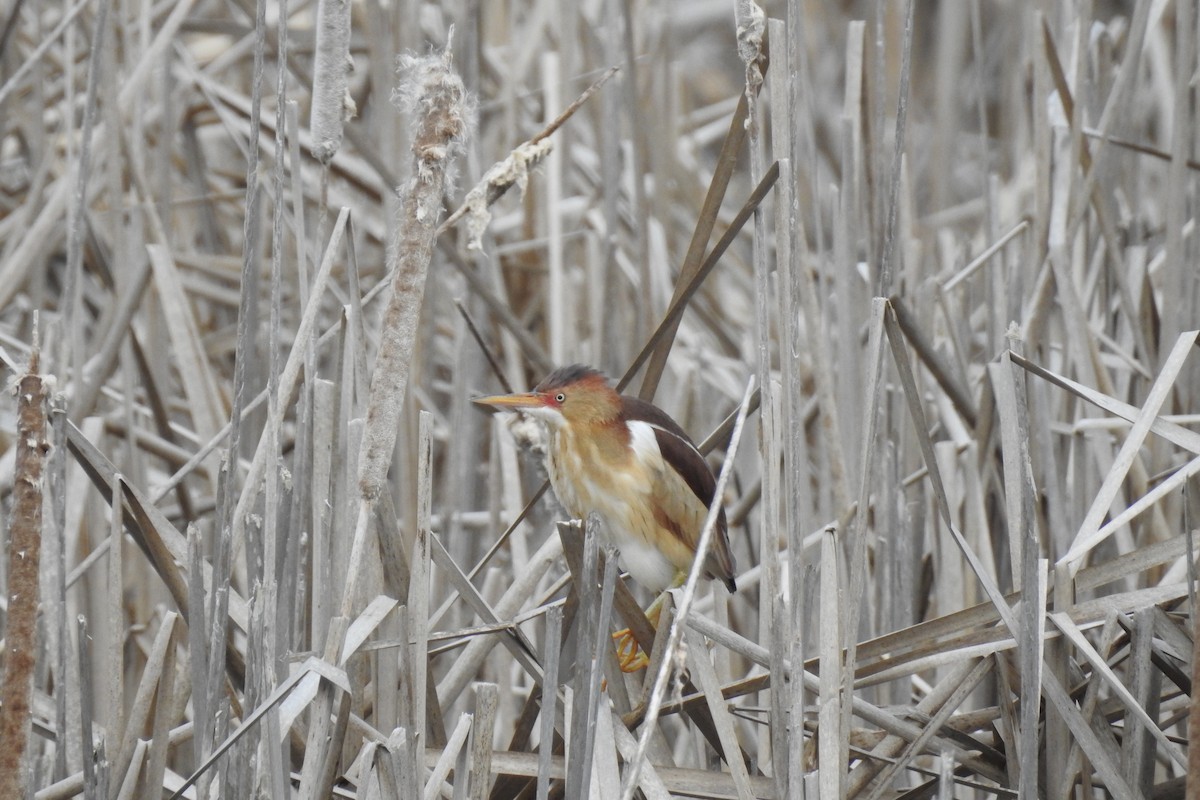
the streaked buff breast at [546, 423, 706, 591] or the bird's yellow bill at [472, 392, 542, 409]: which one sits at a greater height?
the bird's yellow bill at [472, 392, 542, 409]

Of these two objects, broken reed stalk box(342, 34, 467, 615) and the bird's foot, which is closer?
broken reed stalk box(342, 34, 467, 615)

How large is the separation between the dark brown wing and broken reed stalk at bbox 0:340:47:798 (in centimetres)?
117

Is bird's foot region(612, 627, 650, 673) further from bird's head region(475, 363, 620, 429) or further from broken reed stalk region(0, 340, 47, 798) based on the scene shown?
broken reed stalk region(0, 340, 47, 798)

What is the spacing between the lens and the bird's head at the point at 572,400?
2463mm

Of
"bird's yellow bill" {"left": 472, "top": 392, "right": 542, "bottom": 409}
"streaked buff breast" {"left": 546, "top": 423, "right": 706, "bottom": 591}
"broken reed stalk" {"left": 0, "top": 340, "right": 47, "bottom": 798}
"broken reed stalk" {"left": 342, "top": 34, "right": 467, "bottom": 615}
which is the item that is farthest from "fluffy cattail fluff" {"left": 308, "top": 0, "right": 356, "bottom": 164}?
"streaked buff breast" {"left": 546, "top": 423, "right": 706, "bottom": 591}

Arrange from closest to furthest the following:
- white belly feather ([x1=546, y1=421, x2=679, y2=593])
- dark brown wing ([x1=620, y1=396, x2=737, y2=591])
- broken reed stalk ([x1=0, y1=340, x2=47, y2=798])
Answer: broken reed stalk ([x1=0, y1=340, x2=47, y2=798]) < dark brown wing ([x1=620, y1=396, x2=737, y2=591]) < white belly feather ([x1=546, y1=421, x2=679, y2=593])

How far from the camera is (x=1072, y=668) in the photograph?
1.97 meters

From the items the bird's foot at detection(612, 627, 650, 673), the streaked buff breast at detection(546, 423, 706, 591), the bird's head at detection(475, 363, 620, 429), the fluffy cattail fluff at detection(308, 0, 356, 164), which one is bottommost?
the bird's foot at detection(612, 627, 650, 673)

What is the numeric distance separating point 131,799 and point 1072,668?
131 cm

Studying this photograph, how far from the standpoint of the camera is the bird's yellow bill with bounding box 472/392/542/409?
2.30 metres

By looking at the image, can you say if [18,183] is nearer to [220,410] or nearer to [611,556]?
[220,410]

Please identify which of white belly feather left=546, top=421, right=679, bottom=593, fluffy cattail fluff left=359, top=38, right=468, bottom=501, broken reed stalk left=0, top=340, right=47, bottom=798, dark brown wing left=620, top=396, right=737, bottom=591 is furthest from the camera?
white belly feather left=546, top=421, right=679, bottom=593

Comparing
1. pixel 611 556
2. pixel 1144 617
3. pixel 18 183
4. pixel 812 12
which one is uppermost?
pixel 812 12

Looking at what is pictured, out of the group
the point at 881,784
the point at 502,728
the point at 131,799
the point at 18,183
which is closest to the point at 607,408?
the point at 502,728
